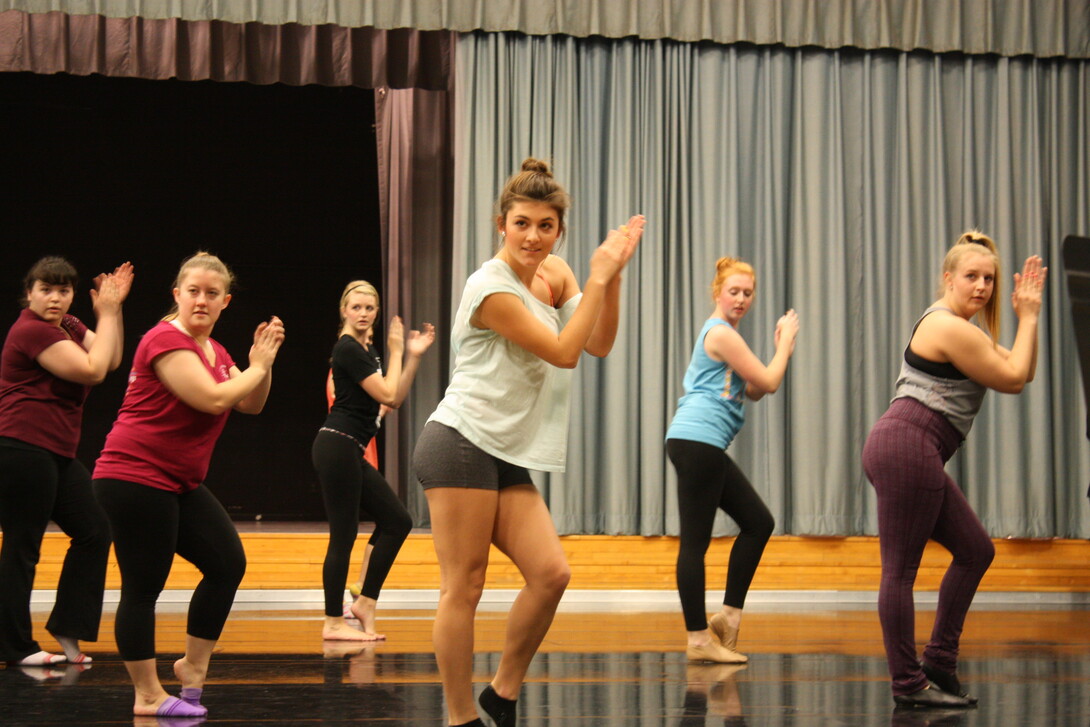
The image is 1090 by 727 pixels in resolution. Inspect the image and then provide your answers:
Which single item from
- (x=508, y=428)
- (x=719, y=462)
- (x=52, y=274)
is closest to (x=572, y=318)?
(x=508, y=428)

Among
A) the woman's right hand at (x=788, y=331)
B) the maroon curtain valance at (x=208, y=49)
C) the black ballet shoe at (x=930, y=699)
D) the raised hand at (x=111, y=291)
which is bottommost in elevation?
the black ballet shoe at (x=930, y=699)

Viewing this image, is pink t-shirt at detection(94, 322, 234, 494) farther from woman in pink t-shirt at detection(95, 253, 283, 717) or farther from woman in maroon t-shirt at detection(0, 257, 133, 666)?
woman in maroon t-shirt at detection(0, 257, 133, 666)

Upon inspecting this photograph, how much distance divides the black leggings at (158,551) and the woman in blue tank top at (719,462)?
1.49 meters

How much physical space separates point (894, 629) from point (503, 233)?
1.41 metres

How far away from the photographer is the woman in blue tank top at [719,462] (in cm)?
364

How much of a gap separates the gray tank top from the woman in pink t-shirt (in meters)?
1.60

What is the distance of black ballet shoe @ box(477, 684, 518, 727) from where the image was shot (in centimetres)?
241

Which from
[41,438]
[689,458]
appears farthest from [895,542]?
[41,438]

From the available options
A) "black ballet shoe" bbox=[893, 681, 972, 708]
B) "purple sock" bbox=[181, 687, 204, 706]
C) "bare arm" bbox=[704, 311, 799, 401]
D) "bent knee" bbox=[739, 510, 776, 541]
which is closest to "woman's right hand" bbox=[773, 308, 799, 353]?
"bare arm" bbox=[704, 311, 799, 401]

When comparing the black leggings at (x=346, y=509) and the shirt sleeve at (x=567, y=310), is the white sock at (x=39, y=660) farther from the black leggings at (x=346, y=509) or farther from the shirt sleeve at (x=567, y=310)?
the shirt sleeve at (x=567, y=310)

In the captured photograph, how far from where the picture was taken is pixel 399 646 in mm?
3967

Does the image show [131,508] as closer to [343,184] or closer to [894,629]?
[894,629]

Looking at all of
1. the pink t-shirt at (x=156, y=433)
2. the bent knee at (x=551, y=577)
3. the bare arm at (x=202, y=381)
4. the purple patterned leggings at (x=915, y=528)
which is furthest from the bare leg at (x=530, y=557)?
the purple patterned leggings at (x=915, y=528)

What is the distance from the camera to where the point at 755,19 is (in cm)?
581
